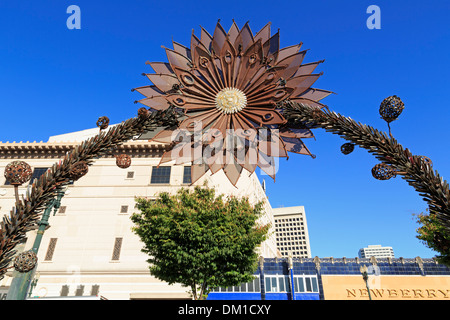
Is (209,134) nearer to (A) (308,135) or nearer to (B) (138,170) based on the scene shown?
(A) (308,135)

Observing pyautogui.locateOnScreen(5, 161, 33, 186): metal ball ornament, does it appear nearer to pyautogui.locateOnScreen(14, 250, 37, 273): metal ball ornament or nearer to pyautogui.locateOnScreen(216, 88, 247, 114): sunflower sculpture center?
pyautogui.locateOnScreen(14, 250, 37, 273): metal ball ornament

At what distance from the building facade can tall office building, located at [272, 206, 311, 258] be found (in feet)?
422

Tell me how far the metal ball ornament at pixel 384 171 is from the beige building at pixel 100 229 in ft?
66.0

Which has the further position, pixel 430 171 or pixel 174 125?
pixel 174 125

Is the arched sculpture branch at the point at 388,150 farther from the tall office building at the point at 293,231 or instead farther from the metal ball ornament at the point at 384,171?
the tall office building at the point at 293,231

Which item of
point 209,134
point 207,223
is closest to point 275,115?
point 209,134

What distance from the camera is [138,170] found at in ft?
93.5

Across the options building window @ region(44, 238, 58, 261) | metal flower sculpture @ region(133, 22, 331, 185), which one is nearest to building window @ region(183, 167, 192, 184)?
building window @ region(44, 238, 58, 261)

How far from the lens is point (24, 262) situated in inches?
97.8

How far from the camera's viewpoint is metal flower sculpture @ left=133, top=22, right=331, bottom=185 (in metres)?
3.39

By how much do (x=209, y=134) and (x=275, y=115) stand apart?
89 cm

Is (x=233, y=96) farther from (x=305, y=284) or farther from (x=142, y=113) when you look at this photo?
(x=305, y=284)

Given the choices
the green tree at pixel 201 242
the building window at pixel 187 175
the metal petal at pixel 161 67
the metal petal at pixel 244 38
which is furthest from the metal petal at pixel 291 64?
the building window at pixel 187 175

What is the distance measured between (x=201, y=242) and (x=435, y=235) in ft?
49.1
